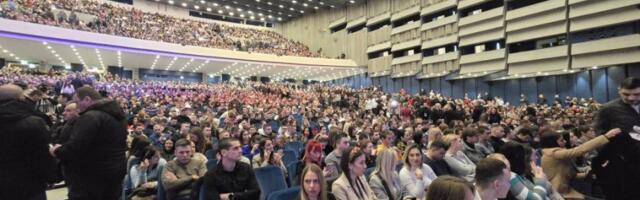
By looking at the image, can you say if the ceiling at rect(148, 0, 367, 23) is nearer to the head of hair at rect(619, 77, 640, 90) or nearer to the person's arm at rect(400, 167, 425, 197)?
the person's arm at rect(400, 167, 425, 197)

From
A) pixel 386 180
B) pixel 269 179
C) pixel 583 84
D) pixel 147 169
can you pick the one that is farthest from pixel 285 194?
pixel 583 84

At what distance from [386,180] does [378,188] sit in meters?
0.12

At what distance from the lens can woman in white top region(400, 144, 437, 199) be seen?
393 cm

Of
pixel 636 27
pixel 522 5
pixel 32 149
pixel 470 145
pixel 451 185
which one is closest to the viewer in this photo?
pixel 451 185

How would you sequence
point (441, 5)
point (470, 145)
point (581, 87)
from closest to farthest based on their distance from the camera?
point (470, 145), point (581, 87), point (441, 5)

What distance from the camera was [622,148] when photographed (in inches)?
129

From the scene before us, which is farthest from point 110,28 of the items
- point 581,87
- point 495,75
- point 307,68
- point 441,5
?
point 581,87

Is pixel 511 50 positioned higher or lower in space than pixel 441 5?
lower

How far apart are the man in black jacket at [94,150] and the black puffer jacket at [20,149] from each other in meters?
0.12

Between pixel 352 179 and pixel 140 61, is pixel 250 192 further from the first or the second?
pixel 140 61

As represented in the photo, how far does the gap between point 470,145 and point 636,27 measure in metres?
16.5

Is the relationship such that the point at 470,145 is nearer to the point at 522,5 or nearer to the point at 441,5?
the point at 522,5

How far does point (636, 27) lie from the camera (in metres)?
17.5

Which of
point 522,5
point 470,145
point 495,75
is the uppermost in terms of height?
point 522,5
